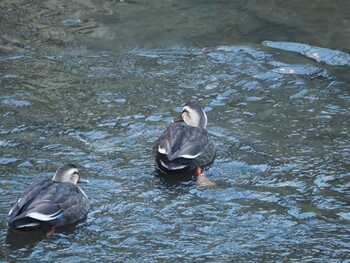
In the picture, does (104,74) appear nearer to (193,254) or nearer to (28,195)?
(28,195)

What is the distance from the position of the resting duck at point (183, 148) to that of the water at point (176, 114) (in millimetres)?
191

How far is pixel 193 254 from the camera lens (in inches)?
297

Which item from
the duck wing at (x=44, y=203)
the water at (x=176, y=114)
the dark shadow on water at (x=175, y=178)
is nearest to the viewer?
the duck wing at (x=44, y=203)

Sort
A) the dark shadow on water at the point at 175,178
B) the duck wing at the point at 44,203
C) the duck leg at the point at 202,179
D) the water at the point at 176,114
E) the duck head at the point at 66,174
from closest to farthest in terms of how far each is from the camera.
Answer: the duck wing at the point at 44,203, the water at the point at 176,114, the duck head at the point at 66,174, the duck leg at the point at 202,179, the dark shadow on water at the point at 175,178

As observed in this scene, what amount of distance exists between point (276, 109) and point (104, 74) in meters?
3.00


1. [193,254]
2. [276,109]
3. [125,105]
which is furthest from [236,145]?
[193,254]

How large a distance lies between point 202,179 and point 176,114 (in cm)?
203

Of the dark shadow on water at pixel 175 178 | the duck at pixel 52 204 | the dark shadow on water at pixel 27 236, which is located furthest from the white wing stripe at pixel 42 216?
the dark shadow on water at pixel 175 178

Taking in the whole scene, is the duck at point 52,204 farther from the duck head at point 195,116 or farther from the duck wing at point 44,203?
the duck head at point 195,116

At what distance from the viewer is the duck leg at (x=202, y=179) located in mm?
9188

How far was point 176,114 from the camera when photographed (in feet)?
36.6

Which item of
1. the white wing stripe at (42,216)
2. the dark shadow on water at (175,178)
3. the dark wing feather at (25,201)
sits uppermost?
the dark wing feather at (25,201)

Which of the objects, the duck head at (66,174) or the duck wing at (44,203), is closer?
the duck wing at (44,203)

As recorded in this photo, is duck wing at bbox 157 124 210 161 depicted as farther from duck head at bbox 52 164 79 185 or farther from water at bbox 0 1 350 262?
duck head at bbox 52 164 79 185
